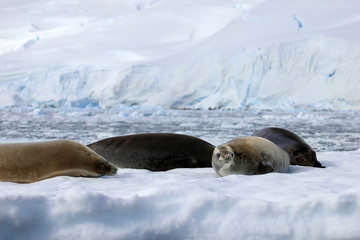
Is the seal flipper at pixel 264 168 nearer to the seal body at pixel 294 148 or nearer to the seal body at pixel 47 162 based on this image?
the seal body at pixel 294 148

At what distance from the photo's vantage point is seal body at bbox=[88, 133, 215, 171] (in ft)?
10.3

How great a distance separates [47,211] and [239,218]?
648 millimetres

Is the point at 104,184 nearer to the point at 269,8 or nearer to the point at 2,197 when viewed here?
the point at 2,197

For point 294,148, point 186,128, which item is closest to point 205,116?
point 186,128

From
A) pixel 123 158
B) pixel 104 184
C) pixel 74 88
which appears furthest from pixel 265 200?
pixel 74 88

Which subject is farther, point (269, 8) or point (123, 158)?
point (269, 8)

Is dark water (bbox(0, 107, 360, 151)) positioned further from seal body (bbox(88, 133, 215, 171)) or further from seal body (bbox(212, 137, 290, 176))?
seal body (bbox(212, 137, 290, 176))

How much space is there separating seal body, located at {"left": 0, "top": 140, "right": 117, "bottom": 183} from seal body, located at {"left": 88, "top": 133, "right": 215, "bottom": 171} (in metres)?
0.89

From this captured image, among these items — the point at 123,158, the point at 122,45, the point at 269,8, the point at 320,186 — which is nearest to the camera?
the point at 320,186

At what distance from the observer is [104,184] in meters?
1.93

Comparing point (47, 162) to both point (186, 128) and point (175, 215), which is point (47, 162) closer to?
point (175, 215)

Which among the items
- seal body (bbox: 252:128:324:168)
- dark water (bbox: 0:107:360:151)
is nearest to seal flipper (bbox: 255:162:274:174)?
seal body (bbox: 252:128:324:168)

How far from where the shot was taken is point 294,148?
3367 millimetres

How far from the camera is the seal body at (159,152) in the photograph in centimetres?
312
